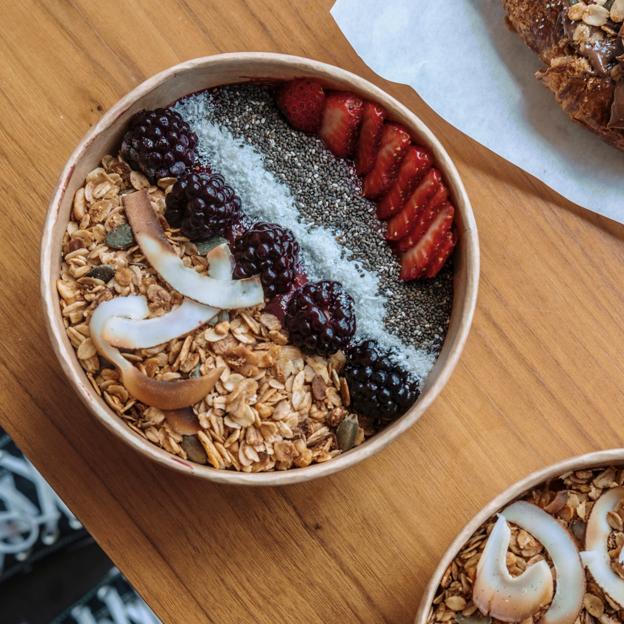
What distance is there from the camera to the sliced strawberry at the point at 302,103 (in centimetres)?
117

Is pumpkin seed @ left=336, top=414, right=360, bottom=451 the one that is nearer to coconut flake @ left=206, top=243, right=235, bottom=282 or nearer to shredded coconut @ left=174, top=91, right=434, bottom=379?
shredded coconut @ left=174, top=91, right=434, bottom=379

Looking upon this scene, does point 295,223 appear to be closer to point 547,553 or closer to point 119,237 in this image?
point 119,237

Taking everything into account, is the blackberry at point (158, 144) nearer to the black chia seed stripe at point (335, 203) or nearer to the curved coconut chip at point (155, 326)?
the black chia seed stripe at point (335, 203)

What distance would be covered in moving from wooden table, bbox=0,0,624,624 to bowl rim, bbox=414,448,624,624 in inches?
4.2

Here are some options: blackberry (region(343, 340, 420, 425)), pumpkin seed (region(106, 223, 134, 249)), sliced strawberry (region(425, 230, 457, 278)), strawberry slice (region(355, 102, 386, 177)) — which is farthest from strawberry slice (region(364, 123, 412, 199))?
pumpkin seed (region(106, 223, 134, 249))

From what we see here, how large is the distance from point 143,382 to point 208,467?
14 centimetres

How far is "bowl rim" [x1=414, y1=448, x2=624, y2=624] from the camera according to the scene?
1111 millimetres

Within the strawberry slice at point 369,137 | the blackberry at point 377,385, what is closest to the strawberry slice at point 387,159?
the strawberry slice at point 369,137

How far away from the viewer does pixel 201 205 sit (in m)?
1.10

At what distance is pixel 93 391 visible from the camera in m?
1.12

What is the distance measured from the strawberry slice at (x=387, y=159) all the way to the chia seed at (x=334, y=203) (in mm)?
24

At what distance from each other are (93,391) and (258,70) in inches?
18.6

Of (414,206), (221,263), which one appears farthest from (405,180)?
(221,263)

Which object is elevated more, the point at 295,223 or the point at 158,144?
the point at 158,144
